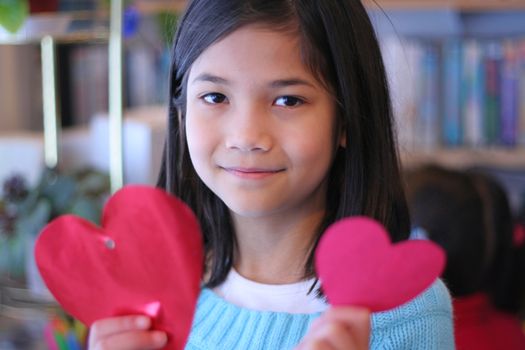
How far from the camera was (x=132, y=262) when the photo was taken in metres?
0.68

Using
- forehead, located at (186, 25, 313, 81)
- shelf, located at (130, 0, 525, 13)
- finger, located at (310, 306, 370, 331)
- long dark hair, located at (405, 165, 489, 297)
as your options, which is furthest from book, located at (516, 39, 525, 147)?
finger, located at (310, 306, 370, 331)

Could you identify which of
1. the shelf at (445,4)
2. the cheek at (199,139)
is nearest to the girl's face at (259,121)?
the cheek at (199,139)

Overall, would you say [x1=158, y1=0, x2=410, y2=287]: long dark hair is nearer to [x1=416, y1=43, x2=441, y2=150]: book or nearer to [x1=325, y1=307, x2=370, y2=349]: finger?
[x1=325, y1=307, x2=370, y2=349]: finger

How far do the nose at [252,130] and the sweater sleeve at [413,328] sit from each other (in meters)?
0.20

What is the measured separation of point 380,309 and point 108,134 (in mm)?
1299

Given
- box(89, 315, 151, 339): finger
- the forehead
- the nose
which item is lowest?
box(89, 315, 151, 339): finger

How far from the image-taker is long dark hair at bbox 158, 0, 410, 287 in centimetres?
74

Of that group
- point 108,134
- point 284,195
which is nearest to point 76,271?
point 284,195

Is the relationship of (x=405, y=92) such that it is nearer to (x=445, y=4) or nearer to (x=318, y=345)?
(x=445, y=4)

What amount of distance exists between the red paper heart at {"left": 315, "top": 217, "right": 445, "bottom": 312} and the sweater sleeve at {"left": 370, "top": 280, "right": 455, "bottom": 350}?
180 mm

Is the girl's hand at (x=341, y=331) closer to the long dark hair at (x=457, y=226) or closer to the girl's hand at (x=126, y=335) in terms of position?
the girl's hand at (x=126, y=335)

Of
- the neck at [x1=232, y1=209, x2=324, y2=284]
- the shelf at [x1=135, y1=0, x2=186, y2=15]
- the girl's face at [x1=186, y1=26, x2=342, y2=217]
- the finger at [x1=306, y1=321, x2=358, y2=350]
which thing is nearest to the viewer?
the finger at [x1=306, y1=321, x2=358, y2=350]

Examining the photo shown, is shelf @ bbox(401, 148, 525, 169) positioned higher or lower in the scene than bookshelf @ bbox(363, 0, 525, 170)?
lower

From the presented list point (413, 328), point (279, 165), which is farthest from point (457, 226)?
point (279, 165)
